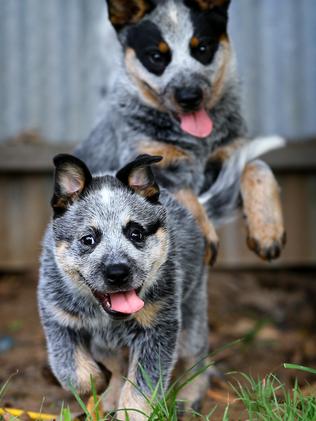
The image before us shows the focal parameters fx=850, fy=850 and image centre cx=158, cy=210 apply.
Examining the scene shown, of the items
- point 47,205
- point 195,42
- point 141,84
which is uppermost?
point 195,42

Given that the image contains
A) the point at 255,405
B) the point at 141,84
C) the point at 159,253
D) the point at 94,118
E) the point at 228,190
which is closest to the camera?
the point at 255,405

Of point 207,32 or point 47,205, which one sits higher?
point 207,32

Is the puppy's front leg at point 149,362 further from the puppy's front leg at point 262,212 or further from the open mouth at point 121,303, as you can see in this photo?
the puppy's front leg at point 262,212

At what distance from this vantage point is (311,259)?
25.9 feet

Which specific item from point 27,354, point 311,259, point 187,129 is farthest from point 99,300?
point 311,259

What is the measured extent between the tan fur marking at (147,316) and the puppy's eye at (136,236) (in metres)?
0.36

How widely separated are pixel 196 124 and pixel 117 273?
1837 millimetres

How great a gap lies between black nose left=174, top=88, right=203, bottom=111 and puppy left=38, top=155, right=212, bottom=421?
1.04 meters

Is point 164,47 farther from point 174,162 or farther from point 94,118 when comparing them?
point 94,118

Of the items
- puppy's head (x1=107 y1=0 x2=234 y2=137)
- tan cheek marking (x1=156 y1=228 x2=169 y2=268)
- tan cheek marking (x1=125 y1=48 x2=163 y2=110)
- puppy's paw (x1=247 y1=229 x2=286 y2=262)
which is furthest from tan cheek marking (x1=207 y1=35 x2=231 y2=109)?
tan cheek marking (x1=156 y1=228 x2=169 y2=268)

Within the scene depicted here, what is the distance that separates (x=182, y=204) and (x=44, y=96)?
306 centimetres

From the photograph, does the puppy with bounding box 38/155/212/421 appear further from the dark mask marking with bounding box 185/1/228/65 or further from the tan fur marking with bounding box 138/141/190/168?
the dark mask marking with bounding box 185/1/228/65

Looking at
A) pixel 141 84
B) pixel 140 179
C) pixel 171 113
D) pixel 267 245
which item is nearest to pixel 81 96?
pixel 141 84

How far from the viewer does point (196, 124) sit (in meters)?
5.48
